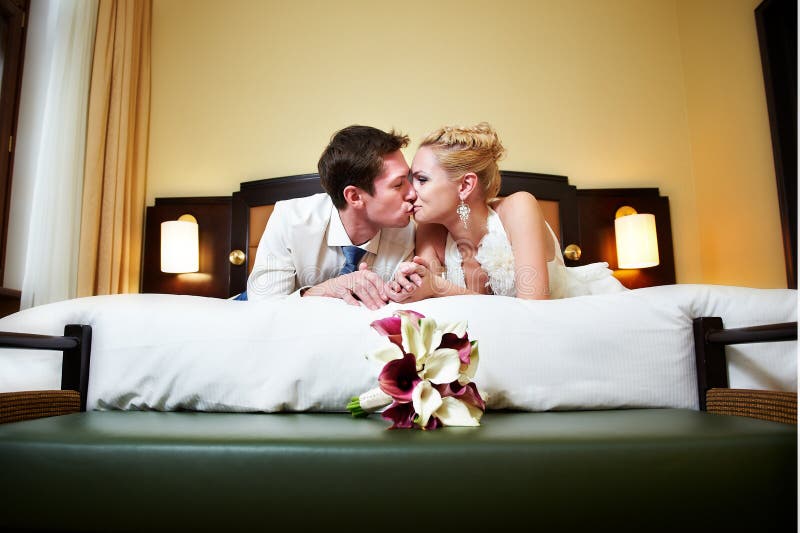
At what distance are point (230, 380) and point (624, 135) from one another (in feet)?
8.96

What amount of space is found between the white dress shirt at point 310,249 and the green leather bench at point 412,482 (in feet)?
4.16

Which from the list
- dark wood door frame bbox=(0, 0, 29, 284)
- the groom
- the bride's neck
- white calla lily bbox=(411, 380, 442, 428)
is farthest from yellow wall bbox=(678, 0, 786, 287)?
dark wood door frame bbox=(0, 0, 29, 284)

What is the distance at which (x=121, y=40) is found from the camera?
2.87 meters

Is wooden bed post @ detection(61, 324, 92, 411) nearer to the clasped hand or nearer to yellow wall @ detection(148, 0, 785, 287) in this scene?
the clasped hand

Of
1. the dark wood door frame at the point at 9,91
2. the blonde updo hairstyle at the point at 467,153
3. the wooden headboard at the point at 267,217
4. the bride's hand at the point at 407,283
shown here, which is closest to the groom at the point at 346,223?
the blonde updo hairstyle at the point at 467,153

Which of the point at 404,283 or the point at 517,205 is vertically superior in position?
Answer: the point at 517,205

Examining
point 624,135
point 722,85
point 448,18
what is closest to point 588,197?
point 624,135

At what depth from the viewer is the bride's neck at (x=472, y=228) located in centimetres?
186

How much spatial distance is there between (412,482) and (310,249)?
1.46 m

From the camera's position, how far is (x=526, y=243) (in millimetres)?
1749

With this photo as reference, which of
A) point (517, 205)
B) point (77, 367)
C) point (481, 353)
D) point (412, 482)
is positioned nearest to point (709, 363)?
point (481, 353)

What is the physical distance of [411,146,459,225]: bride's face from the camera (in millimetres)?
1852

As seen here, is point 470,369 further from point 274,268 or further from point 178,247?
point 178,247

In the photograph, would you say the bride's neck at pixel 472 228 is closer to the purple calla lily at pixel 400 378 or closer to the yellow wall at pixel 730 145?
the purple calla lily at pixel 400 378
